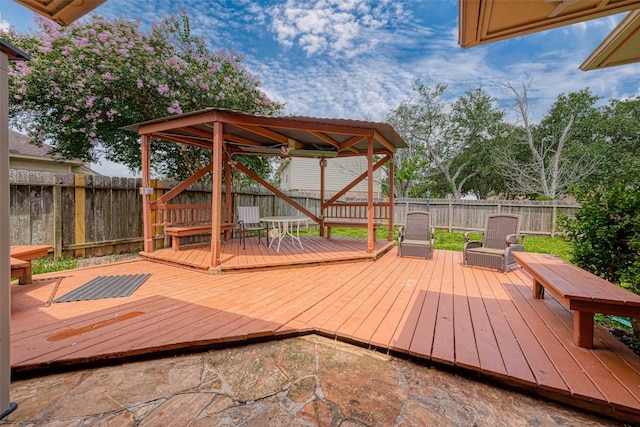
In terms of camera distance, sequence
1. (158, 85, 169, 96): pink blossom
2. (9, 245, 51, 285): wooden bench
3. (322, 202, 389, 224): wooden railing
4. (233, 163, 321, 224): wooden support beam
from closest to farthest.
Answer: (9, 245, 51, 285): wooden bench < (158, 85, 169, 96): pink blossom < (233, 163, 321, 224): wooden support beam < (322, 202, 389, 224): wooden railing

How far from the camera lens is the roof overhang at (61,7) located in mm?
1874

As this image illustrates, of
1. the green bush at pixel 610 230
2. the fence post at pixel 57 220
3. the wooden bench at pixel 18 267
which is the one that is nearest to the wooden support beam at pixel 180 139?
the fence post at pixel 57 220

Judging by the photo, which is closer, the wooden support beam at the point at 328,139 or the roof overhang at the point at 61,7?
the roof overhang at the point at 61,7

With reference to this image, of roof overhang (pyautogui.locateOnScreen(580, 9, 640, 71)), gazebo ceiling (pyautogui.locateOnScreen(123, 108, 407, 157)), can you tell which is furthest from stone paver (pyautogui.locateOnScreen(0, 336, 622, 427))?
gazebo ceiling (pyautogui.locateOnScreen(123, 108, 407, 157))

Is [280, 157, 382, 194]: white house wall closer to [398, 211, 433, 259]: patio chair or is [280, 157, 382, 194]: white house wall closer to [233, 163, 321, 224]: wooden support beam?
[233, 163, 321, 224]: wooden support beam

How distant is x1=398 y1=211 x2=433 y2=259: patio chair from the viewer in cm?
573

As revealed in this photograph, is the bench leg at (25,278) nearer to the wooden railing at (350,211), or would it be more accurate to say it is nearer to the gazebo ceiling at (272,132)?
the gazebo ceiling at (272,132)

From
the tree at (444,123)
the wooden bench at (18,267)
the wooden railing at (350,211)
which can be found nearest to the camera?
the wooden bench at (18,267)

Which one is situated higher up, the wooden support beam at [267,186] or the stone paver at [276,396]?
the wooden support beam at [267,186]

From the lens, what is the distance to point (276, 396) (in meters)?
1.74

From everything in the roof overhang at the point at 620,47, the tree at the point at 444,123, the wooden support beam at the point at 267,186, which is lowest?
the wooden support beam at the point at 267,186

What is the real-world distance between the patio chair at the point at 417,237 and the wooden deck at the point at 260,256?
1.72ft

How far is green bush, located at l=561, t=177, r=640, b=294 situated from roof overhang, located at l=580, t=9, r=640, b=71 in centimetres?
142

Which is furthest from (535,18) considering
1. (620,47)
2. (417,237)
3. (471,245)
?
(417,237)
